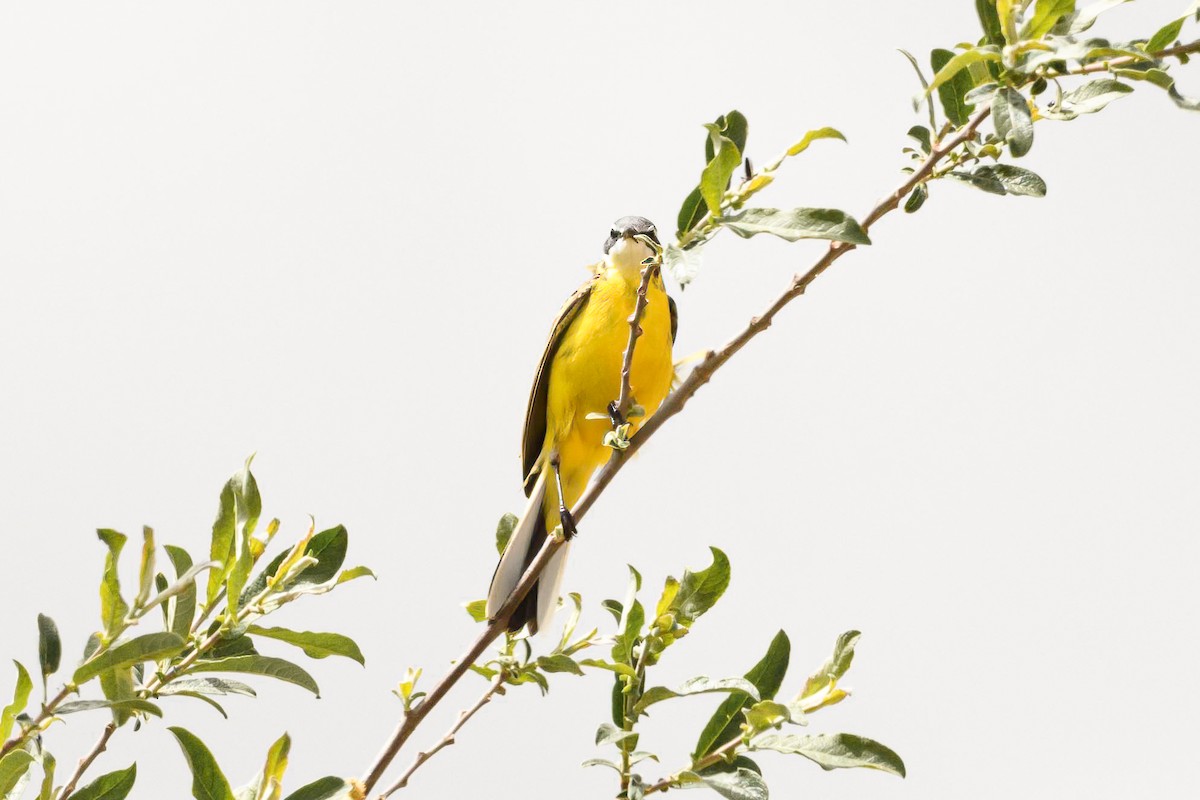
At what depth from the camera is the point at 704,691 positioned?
1.06 metres

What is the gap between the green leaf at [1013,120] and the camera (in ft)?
3.13

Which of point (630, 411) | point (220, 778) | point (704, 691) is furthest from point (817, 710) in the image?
point (220, 778)

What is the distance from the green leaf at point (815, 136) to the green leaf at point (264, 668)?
674 millimetres

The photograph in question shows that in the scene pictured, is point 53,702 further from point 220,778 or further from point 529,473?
point 529,473

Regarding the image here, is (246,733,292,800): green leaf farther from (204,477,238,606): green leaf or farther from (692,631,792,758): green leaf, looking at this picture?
(692,631,792,758): green leaf

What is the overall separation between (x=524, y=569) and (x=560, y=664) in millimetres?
756

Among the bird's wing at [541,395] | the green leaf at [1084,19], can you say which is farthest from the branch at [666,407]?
the bird's wing at [541,395]

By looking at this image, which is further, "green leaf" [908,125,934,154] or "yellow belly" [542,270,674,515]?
"yellow belly" [542,270,674,515]

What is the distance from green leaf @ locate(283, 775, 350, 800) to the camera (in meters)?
1.06

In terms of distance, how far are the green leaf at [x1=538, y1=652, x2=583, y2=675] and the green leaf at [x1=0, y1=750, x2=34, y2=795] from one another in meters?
0.49

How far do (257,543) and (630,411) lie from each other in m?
0.45

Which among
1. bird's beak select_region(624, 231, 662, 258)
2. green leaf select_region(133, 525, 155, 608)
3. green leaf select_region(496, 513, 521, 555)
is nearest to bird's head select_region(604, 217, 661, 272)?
bird's beak select_region(624, 231, 662, 258)

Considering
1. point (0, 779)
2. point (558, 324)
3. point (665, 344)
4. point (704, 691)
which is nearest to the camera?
point (0, 779)

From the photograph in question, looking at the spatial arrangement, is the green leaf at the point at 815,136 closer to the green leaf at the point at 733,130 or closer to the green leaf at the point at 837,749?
the green leaf at the point at 733,130
